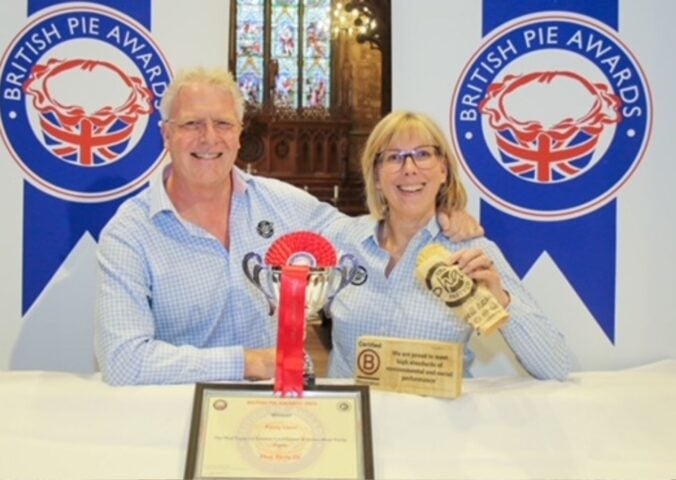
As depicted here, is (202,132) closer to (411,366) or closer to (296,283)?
(296,283)

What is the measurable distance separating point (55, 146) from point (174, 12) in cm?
56

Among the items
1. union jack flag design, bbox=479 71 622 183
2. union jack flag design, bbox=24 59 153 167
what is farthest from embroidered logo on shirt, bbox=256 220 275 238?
union jack flag design, bbox=479 71 622 183

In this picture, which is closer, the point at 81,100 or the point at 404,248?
the point at 404,248

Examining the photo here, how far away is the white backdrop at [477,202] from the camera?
210cm

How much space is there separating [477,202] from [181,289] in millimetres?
983

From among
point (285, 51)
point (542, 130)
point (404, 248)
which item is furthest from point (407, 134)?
point (285, 51)

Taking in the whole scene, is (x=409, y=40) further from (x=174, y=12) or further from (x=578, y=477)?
(x=578, y=477)

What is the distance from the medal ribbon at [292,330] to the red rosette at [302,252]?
42mm

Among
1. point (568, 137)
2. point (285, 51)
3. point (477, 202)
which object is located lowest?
point (477, 202)

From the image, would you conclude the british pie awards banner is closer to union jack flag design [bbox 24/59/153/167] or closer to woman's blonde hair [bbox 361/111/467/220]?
woman's blonde hair [bbox 361/111/467/220]

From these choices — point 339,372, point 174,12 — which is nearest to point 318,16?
point 174,12

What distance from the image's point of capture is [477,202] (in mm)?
→ 2131

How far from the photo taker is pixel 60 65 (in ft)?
6.88

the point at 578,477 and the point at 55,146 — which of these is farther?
the point at 55,146
